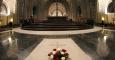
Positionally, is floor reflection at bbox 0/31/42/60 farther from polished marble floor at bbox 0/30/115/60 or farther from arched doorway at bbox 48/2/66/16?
arched doorway at bbox 48/2/66/16

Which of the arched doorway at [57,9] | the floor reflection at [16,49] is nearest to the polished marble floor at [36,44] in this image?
the floor reflection at [16,49]

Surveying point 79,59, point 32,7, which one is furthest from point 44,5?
point 79,59

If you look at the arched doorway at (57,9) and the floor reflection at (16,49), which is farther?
the arched doorway at (57,9)

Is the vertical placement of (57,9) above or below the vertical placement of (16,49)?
above

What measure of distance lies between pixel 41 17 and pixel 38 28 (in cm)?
1867

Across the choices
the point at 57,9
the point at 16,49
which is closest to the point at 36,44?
the point at 16,49

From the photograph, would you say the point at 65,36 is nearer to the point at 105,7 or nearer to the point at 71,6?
the point at 105,7

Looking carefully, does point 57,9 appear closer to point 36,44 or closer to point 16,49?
point 36,44

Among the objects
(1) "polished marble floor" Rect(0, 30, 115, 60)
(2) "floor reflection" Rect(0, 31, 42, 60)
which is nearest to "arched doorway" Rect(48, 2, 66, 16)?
(1) "polished marble floor" Rect(0, 30, 115, 60)

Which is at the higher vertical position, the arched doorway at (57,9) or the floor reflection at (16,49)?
the arched doorway at (57,9)

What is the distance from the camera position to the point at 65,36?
38.3ft

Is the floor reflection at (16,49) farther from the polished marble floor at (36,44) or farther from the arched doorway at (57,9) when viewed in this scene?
the arched doorway at (57,9)

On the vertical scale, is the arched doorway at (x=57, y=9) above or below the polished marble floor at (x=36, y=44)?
above

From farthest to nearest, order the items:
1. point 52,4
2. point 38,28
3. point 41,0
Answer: point 52,4, point 41,0, point 38,28
